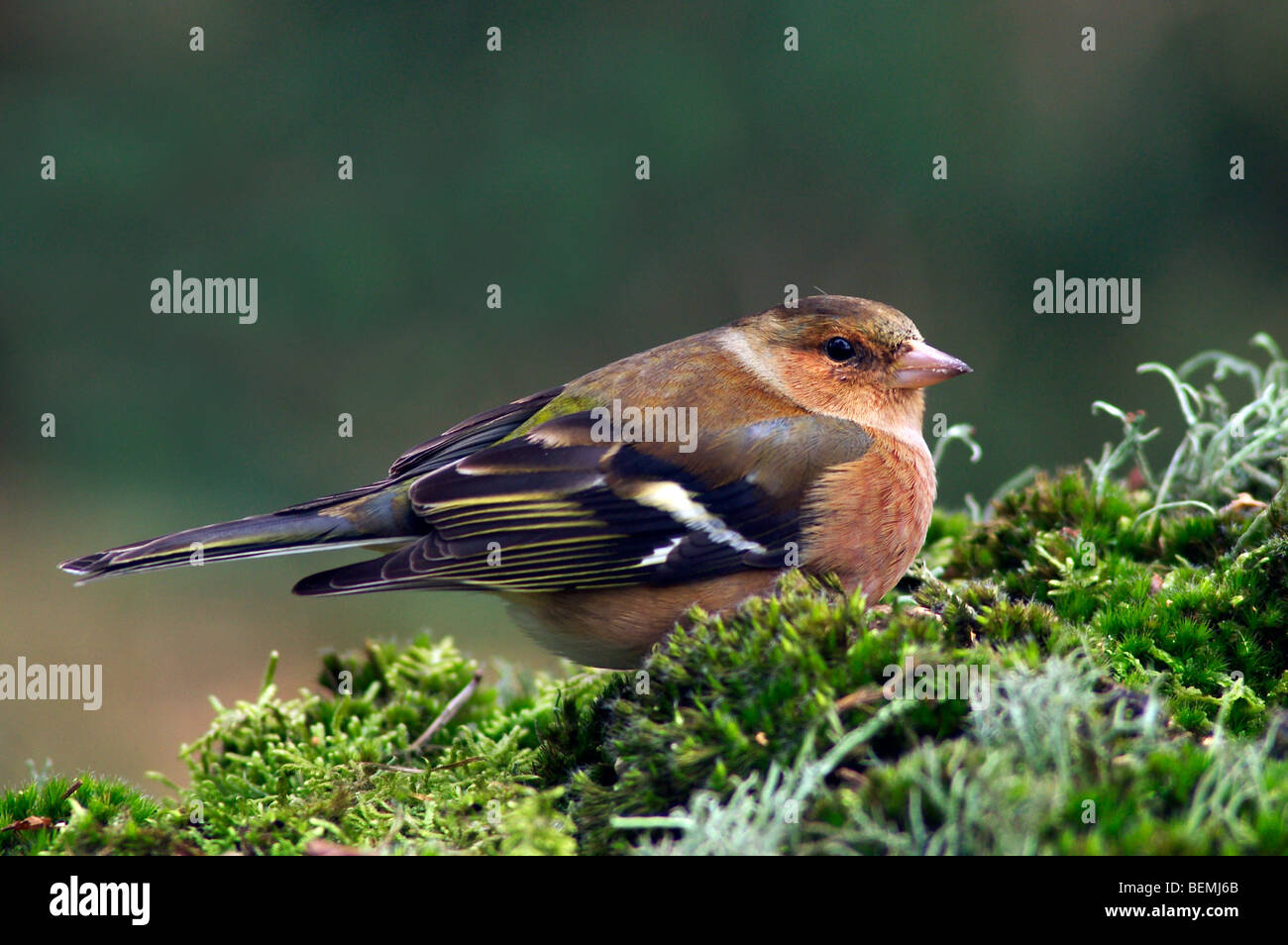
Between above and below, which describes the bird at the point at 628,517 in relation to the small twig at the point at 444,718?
above

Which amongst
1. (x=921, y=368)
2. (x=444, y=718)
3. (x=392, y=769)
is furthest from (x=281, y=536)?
(x=921, y=368)

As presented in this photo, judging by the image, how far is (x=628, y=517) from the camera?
356 centimetres

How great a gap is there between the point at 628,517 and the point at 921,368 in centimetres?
130

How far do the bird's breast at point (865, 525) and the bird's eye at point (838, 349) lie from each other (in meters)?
0.58

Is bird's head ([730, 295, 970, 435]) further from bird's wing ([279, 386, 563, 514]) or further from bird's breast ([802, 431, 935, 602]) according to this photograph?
bird's wing ([279, 386, 563, 514])

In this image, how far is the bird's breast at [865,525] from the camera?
3.50 m

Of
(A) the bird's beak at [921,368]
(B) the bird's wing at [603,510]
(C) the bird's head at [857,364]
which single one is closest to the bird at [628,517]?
(B) the bird's wing at [603,510]

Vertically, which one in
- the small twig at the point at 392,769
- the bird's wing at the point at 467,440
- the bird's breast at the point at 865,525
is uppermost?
the bird's wing at the point at 467,440

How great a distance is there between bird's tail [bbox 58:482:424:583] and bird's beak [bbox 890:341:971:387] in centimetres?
180

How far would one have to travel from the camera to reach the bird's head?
411 centimetres

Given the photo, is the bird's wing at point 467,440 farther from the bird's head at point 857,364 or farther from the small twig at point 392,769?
the small twig at point 392,769
